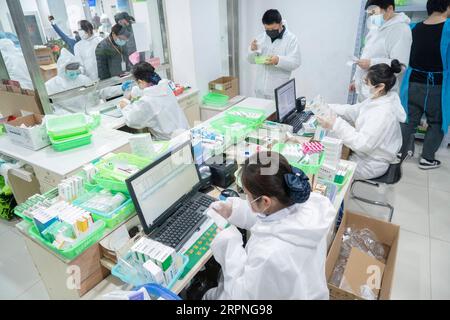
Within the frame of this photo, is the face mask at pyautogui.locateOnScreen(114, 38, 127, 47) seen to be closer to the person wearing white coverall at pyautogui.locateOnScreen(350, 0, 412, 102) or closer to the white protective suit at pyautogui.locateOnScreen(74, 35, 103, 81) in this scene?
the white protective suit at pyautogui.locateOnScreen(74, 35, 103, 81)

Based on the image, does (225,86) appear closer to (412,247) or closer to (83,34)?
(83,34)

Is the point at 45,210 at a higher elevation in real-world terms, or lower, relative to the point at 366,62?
lower

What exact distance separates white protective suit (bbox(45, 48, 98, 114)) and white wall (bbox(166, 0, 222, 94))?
3.79 feet

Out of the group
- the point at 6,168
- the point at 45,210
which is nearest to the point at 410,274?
the point at 45,210

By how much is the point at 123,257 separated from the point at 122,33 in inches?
108

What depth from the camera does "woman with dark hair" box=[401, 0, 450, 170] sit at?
2787 millimetres

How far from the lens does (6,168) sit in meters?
2.36

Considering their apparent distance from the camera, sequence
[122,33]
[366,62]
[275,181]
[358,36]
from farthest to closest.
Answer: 1. [358,36]
2. [122,33]
3. [366,62]
4. [275,181]

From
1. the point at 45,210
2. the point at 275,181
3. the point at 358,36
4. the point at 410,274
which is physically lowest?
the point at 410,274

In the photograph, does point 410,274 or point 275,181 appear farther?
point 410,274

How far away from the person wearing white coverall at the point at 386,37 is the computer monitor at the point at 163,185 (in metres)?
2.01

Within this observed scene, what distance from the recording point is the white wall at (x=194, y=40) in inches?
137

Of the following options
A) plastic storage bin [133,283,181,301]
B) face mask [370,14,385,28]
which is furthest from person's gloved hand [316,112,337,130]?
plastic storage bin [133,283,181,301]
